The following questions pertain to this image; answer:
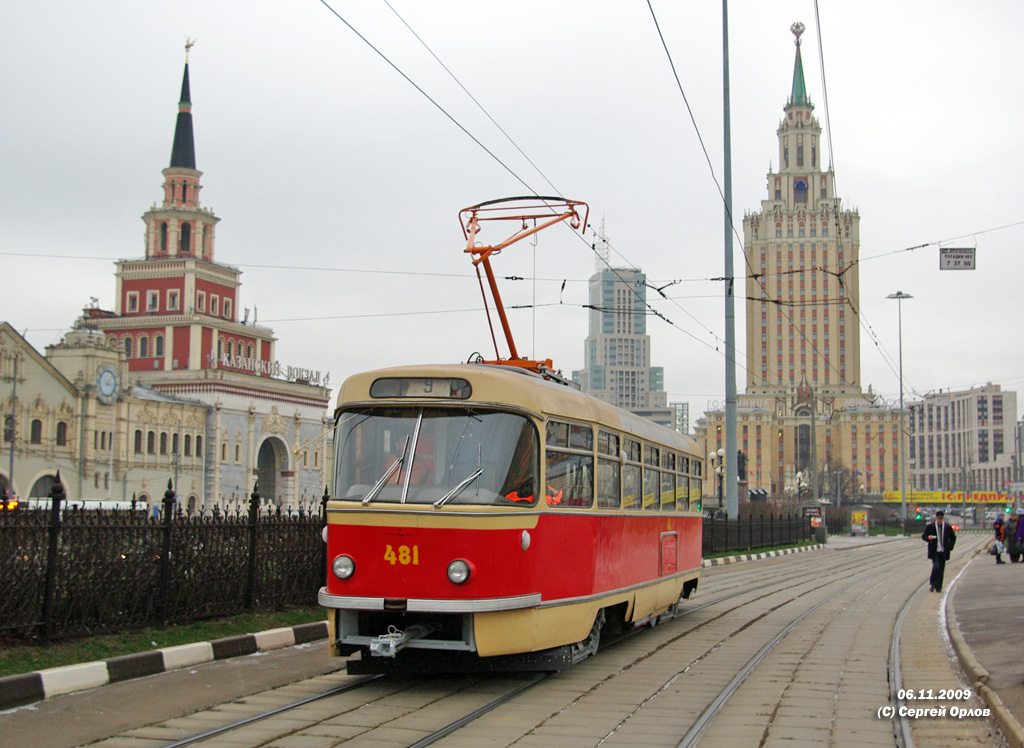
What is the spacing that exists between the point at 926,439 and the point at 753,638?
187m

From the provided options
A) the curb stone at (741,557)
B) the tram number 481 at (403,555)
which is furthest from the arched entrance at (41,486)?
the tram number 481 at (403,555)

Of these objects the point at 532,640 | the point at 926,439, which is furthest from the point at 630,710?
the point at 926,439

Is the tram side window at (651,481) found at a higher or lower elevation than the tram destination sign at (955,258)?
lower

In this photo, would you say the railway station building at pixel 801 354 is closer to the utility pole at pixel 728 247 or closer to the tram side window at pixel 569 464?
the utility pole at pixel 728 247

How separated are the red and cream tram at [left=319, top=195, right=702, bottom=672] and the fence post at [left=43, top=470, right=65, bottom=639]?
2.55 metres

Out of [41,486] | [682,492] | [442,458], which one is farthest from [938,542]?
[41,486]

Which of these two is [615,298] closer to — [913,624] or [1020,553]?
[1020,553]

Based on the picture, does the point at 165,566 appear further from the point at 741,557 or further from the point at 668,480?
the point at 741,557

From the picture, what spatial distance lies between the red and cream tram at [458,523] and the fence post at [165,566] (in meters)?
2.49

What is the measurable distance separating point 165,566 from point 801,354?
154 metres

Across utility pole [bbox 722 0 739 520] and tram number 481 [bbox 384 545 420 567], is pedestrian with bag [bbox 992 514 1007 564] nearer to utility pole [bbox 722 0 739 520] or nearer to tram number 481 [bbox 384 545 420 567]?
utility pole [bbox 722 0 739 520]

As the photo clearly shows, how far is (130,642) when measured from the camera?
10.1 m

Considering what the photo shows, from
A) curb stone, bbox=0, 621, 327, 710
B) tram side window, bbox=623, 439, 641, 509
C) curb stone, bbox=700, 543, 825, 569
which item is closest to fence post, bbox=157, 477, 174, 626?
curb stone, bbox=0, 621, 327, 710

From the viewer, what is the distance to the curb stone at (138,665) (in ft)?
26.9
